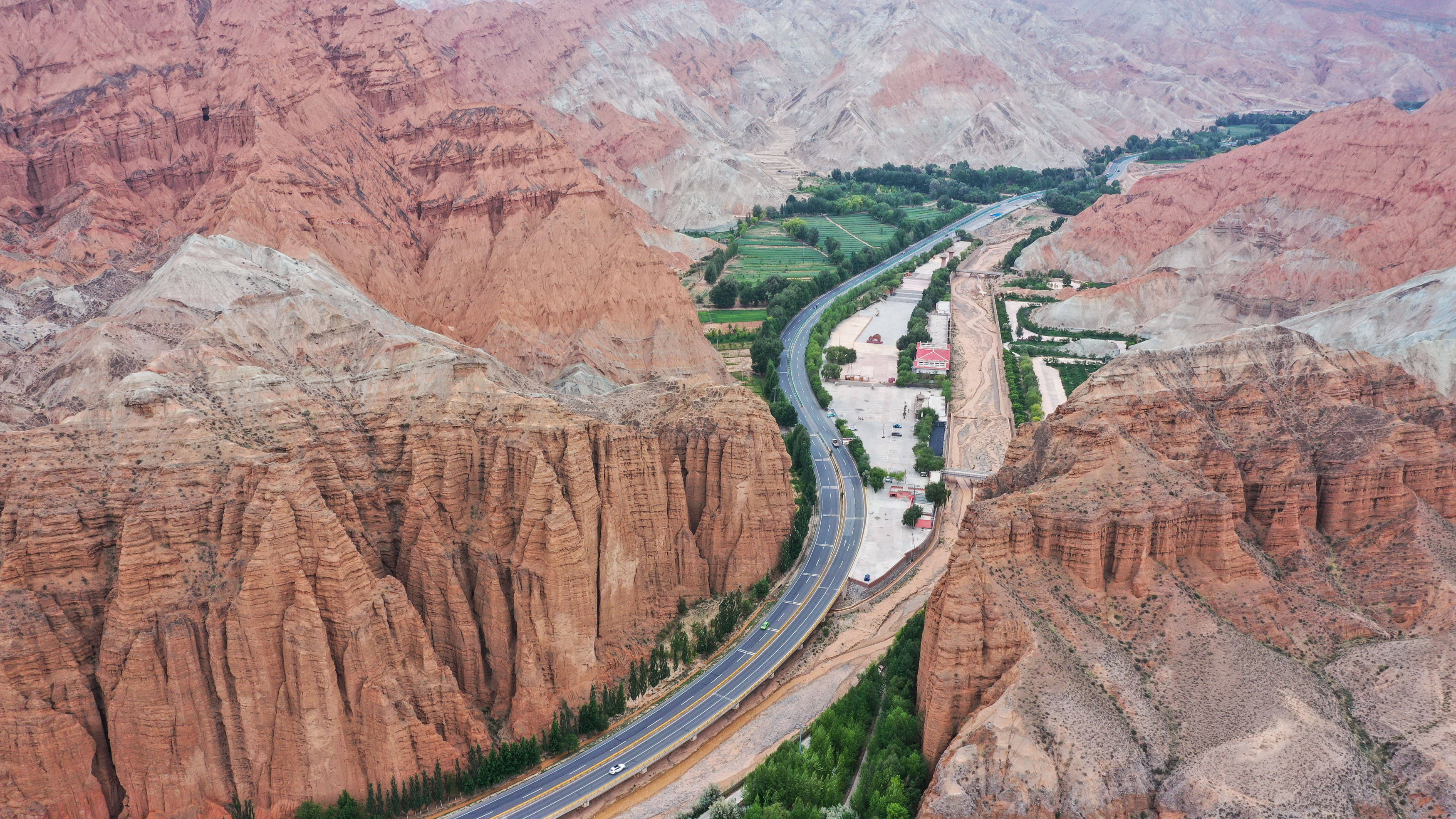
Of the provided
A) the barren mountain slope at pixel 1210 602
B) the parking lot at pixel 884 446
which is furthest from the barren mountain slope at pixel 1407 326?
the parking lot at pixel 884 446

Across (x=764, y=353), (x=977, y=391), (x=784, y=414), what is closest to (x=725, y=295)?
(x=764, y=353)

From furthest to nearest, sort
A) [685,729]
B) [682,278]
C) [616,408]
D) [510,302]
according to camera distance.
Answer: [682,278], [510,302], [616,408], [685,729]

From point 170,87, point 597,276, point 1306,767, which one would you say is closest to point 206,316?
point 597,276

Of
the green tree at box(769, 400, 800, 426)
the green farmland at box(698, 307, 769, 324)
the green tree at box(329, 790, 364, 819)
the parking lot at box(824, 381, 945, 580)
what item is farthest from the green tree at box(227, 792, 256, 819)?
the green farmland at box(698, 307, 769, 324)

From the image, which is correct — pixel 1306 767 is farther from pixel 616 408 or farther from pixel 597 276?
pixel 597 276

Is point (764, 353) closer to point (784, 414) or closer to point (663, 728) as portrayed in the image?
point (784, 414)

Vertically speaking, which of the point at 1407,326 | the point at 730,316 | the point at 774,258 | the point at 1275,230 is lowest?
the point at 1407,326

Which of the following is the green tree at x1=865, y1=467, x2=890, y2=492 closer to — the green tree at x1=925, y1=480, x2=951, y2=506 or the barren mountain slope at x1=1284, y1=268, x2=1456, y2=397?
the green tree at x1=925, y1=480, x2=951, y2=506
